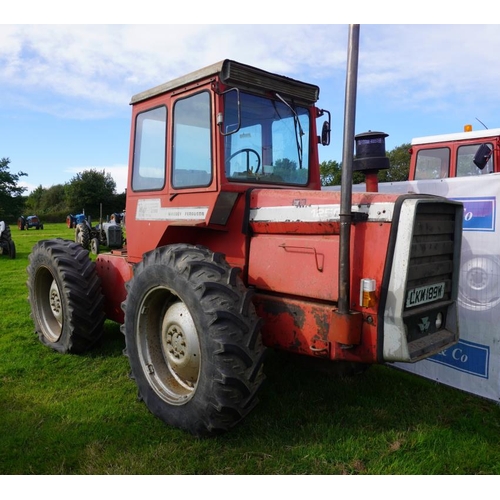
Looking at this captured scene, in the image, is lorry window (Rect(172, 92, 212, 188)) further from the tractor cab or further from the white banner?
the white banner

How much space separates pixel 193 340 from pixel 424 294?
5.62 ft

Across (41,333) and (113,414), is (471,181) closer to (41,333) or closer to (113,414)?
(113,414)

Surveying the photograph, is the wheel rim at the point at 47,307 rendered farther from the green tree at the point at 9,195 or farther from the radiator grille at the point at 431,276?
the green tree at the point at 9,195

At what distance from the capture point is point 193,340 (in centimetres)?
349

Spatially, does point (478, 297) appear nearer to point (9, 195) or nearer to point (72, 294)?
point (72, 294)

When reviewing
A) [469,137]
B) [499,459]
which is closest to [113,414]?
[499,459]

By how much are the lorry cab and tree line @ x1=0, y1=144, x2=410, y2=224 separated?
2261 cm

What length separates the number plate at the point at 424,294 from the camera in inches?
124

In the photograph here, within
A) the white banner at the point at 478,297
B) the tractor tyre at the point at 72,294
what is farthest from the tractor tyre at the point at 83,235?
the white banner at the point at 478,297

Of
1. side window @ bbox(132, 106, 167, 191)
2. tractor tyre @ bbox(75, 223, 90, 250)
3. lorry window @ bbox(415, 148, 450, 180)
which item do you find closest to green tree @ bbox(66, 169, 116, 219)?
tractor tyre @ bbox(75, 223, 90, 250)

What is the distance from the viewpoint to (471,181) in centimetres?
445

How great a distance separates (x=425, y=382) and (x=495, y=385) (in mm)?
631

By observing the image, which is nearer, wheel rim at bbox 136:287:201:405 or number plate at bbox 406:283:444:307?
number plate at bbox 406:283:444:307

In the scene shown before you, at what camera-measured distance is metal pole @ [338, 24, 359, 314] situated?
9.16 feet
